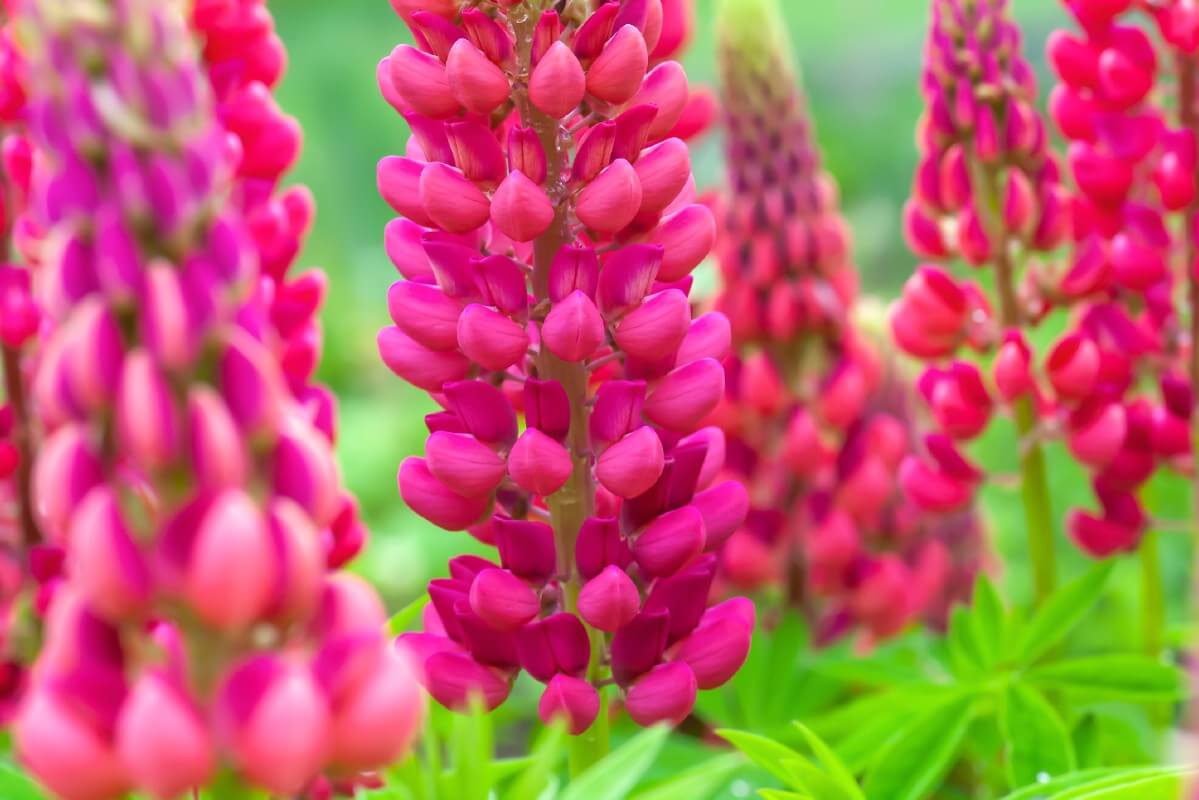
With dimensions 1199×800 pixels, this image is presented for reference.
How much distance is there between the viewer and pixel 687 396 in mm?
716

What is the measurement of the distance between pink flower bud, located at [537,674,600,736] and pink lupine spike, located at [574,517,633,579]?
6 centimetres

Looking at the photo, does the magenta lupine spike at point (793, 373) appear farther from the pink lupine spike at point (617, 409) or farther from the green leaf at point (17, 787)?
the green leaf at point (17, 787)

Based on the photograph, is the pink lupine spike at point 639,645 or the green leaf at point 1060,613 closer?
the pink lupine spike at point 639,645

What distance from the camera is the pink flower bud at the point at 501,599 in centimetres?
70

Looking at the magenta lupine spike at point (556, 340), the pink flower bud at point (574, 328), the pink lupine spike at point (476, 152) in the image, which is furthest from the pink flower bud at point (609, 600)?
the pink lupine spike at point (476, 152)

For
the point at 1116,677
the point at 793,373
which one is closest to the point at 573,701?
the point at 1116,677

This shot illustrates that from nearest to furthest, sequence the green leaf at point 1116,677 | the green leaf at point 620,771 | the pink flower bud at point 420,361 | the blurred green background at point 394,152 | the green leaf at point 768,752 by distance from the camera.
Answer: the green leaf at point 620,771 → the green leaf at point 768,752 → the pink flower bud at point 420,361 → the green leaf at point 1116,677 → the blurred green background at point 394,152

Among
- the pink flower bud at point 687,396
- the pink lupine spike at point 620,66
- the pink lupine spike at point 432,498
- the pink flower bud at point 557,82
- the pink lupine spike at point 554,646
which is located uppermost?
the pink lupine spike at point 620,66

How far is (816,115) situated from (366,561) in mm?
2185

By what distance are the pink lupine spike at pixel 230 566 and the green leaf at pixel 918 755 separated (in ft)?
1.65

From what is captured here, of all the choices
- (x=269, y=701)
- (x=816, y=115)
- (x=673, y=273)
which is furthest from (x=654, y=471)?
(x=816, y=115)

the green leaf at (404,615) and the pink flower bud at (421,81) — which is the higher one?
the pink flower bud at (421,81)

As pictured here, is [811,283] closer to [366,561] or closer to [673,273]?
[673,273]

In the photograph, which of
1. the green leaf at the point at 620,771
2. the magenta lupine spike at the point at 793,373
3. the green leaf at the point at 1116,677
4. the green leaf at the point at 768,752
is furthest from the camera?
the magenta lupine spike at the point at 793,373
